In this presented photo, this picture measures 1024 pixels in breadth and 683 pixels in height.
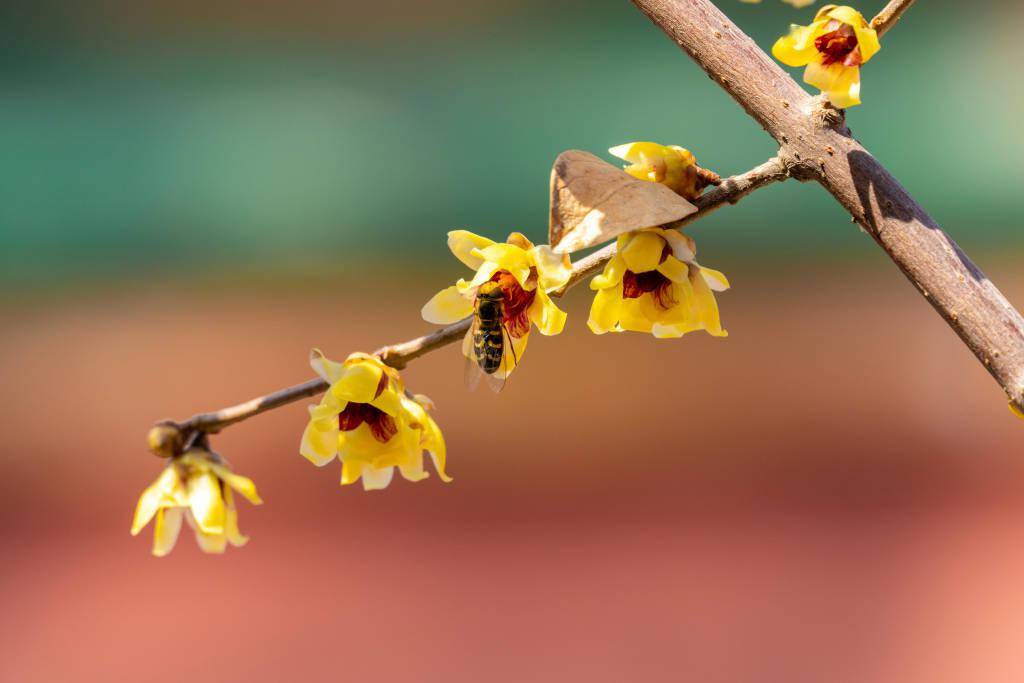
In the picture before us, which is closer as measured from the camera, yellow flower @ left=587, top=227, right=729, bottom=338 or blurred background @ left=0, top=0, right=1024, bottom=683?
yellow flower @ left=587, top=227, right=729, bottom=338

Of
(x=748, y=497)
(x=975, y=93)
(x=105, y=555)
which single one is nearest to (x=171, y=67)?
(x=105, y=555)

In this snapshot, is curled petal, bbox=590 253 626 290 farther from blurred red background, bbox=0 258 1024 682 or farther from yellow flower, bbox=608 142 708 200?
blurred red background, bbox=0 258 1024 682

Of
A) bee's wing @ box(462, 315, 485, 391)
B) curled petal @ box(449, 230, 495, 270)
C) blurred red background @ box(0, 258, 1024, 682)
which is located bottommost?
curled petal @ box(449, 230, 495, 270)

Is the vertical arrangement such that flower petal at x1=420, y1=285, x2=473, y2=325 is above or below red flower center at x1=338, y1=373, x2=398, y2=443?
above

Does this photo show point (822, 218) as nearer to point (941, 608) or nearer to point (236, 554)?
point (941, 608)

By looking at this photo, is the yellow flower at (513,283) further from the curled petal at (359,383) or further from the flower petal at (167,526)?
the flower petal at (167,526)

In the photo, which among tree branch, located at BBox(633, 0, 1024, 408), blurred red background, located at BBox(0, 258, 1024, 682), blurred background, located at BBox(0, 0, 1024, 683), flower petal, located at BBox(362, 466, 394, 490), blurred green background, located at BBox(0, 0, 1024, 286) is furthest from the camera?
blurred green background, located at BBox(0, 0, 1024, 286)

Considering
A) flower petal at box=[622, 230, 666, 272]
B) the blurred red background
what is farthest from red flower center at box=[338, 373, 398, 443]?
the blurred red background

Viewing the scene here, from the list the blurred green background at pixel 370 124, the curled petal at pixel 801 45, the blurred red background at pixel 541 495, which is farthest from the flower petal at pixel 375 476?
the blurred green background at pixel 370 124

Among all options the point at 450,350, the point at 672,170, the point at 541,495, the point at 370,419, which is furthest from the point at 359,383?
the point at 541,495
